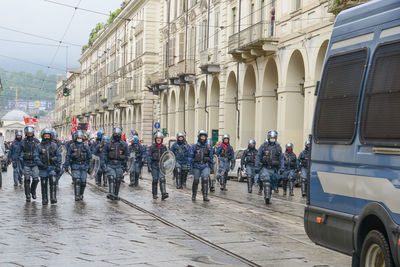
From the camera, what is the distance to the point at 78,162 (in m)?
17.6

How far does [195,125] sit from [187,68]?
3.52 meters

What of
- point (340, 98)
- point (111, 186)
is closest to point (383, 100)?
point (340, 98)

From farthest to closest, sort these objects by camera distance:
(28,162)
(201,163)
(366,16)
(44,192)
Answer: (201,163)
(28,162)
(44,192)
(366,16)

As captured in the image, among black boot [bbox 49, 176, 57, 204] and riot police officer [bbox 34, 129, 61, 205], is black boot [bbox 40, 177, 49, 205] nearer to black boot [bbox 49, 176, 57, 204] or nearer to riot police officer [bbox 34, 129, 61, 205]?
riot police officer [bbox 34, 129, 61, 205]

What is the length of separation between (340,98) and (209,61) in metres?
33.3

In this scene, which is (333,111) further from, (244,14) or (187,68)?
(187,68)

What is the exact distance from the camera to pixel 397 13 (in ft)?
21.2

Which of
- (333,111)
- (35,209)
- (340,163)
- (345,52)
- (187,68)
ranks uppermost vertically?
(187,68)

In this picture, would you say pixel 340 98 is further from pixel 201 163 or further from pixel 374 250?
pixel 201 163

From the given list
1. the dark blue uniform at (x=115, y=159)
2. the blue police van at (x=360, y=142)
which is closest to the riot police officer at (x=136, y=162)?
the dark blue uniform at (x=115, y=159)

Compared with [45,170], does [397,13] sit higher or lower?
higher

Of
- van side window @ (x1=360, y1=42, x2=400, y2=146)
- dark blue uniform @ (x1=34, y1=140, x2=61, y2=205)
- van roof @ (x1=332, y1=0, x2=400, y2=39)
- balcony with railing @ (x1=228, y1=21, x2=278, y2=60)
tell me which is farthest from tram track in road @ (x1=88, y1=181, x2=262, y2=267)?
balcony with railing @ (x1=228, y1=21, x2=278, y2=60)

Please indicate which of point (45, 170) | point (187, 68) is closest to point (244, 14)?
point (187, 68)

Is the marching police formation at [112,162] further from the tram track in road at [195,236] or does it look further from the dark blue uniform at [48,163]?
the tram track in road at [195,236]
